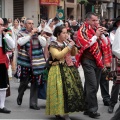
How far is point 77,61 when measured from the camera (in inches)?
287

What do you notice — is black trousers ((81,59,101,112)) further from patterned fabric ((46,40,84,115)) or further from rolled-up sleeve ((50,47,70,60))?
rolled-up sleeve ((50,47,70,60))

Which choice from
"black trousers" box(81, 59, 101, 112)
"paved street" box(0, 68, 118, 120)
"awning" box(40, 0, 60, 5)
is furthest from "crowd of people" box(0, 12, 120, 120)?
"awning" box(40, 0, 60, 5)

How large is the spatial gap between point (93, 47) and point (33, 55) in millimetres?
1295

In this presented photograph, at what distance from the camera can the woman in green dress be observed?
6.77 m

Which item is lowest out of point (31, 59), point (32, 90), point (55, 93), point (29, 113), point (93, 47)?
point (29, 113)

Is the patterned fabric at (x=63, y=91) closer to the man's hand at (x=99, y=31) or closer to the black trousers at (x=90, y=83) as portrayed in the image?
the black trousers at (x=90, y=83)

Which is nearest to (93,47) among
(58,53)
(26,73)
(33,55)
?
(58,53)

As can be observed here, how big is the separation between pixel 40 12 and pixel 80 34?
24860 mm

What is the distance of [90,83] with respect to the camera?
7.21 metres

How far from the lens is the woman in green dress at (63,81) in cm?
677

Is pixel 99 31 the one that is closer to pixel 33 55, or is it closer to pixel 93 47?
pixel 93 47

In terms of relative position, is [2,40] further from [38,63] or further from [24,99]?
[24,99]

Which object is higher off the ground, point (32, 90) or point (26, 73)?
point (26, 73)

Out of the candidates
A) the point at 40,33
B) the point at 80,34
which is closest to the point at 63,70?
the point at 80,34
